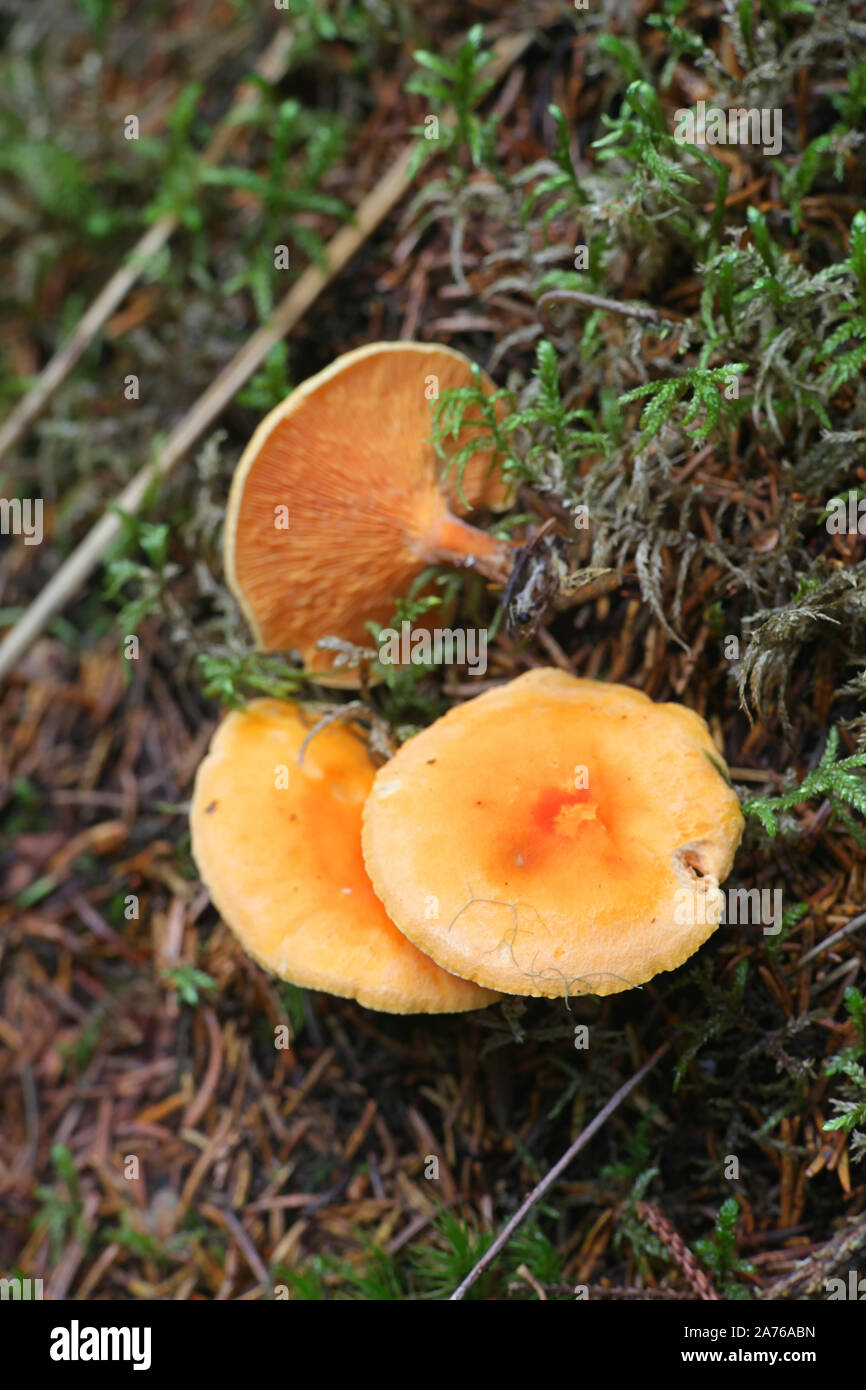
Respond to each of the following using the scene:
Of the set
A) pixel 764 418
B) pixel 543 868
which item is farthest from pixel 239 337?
pixel 543 868

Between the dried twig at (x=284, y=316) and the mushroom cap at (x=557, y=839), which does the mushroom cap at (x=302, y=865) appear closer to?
the mushroom cap at (x=557, y=839)

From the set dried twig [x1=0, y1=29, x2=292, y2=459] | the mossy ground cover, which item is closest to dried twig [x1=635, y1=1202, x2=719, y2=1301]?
the mossy ground cover

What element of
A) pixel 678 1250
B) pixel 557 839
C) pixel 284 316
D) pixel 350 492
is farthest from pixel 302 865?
pixel 284 316

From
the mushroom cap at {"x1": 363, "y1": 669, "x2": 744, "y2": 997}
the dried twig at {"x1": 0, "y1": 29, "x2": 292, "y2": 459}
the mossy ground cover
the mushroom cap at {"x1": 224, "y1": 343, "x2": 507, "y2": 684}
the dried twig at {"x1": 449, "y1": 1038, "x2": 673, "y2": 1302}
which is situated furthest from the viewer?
the dried twig at {"x1": 0, "y1": 29, "x2": 292, "y2": 459}

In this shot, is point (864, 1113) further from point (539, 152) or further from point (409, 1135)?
point (539, 152)

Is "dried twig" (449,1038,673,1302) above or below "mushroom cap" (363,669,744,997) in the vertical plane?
below

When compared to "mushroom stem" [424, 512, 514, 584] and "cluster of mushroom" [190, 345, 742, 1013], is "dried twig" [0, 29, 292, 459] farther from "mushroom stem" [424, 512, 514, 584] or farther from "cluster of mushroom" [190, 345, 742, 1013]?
"mushroom stem" [424, 512, 514, 584]
